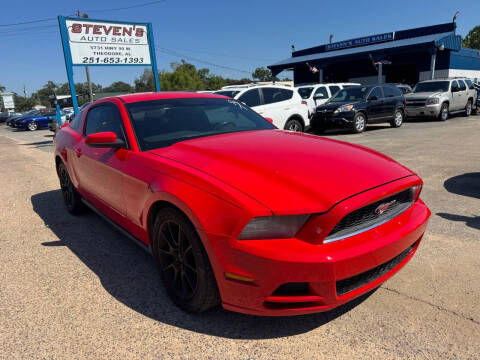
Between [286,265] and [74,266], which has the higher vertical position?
[286,265]

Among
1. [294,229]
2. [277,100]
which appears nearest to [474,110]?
[277,100]

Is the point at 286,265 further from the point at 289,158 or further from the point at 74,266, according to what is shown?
the point at 74,266

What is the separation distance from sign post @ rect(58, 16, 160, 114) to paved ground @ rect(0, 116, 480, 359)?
11408mm

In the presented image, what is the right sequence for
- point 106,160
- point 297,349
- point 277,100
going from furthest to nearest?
point 277,100, point 106,160, point 297,349

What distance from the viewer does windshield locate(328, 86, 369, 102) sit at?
12578 millimetres

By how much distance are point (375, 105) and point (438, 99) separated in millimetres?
4268

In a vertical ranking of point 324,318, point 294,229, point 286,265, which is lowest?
point 324,318

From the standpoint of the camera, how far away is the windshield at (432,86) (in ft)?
50.9

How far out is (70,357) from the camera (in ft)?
7.16

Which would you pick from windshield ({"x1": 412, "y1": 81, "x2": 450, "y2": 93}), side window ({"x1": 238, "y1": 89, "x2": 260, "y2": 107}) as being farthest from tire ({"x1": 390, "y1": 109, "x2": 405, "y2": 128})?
side window ({"x1": 238, "y1": 89, "x2": 260, "y2": 107})

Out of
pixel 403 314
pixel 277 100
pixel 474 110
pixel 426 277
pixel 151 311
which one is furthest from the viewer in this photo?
pixel 474 110

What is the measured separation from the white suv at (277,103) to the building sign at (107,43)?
6.46 meters

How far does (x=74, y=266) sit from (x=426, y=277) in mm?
3074

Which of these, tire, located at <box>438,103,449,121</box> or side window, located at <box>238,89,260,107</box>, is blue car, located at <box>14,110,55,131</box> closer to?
side window, located at <box>238,89,260,107</box>
